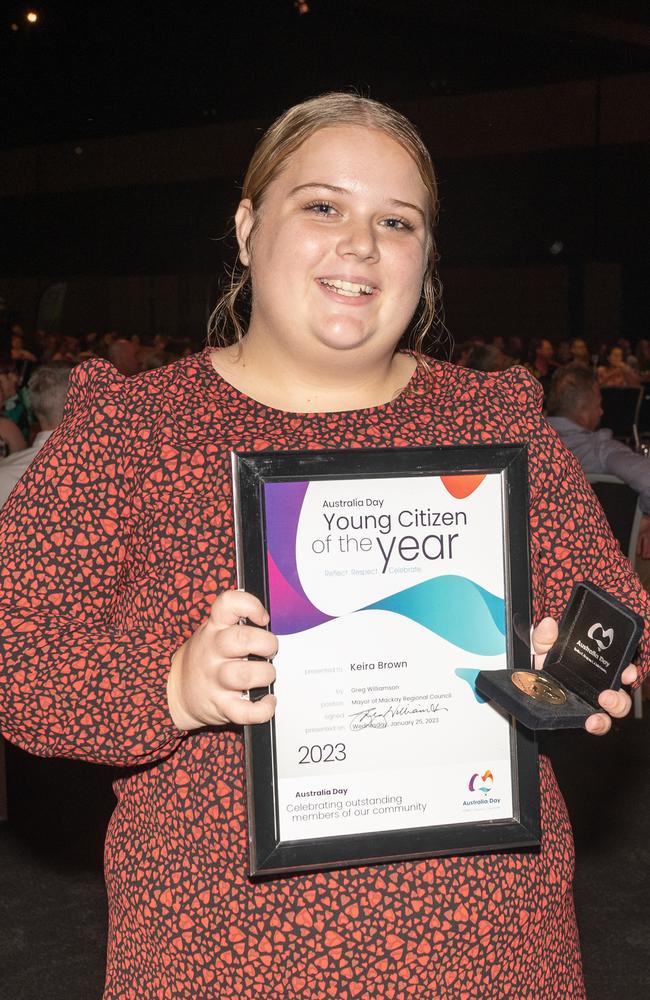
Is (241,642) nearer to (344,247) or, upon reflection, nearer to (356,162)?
(344,247)

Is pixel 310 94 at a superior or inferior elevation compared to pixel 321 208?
superior

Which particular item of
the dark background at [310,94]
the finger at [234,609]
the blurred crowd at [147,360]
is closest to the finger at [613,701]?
the finger at [234,609]

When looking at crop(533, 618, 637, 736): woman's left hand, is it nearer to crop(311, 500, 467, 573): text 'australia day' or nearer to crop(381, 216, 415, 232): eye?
crop(311, 500, 467, 573): text 'australia day'

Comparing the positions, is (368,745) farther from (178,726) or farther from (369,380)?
(369,380)

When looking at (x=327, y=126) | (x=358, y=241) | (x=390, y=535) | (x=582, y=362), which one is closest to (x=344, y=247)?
(x=358, y=241)

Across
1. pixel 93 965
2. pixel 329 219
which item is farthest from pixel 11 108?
pixel 329 219

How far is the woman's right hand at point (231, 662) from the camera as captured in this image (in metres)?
1.11

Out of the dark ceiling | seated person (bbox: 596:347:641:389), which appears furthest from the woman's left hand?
the dark ceiling

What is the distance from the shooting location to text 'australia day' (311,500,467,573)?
4.00 feet

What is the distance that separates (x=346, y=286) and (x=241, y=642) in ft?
1.51

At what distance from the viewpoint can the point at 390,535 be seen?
1.24 metres

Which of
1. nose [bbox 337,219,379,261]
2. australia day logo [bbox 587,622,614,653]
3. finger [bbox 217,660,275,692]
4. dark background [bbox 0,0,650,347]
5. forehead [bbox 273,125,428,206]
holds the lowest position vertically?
finger [bbox 217,660,275,692]

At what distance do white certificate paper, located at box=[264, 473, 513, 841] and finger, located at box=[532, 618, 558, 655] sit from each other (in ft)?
0.11

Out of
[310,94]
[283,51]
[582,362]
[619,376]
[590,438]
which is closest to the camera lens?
[590,438]
